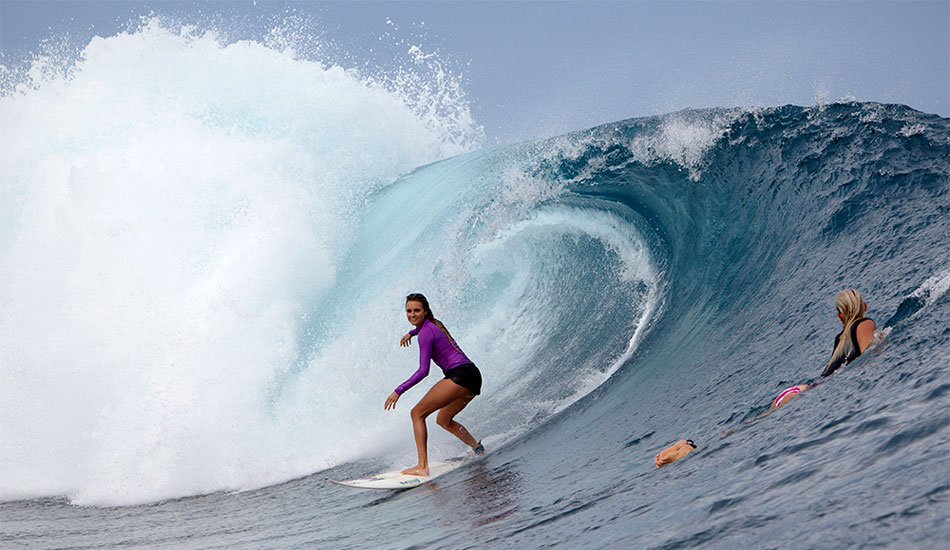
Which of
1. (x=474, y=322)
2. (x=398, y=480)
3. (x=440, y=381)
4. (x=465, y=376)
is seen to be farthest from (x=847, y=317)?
(x=474, y=322)

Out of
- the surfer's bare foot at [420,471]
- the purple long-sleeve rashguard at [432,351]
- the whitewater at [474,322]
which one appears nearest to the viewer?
the whitewater at [474,322]

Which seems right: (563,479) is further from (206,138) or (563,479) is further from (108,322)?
(206,138)

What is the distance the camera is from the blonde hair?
173 inches

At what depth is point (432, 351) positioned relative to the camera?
19.1ft

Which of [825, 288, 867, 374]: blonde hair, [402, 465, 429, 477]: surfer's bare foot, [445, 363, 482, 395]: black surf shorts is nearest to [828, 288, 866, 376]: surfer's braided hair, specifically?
[825, 288, 867, 374]: blonde hair

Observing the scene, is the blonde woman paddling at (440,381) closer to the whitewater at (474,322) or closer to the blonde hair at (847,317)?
the whitewater at (474,322)

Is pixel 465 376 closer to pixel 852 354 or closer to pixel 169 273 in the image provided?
pixel 852 354

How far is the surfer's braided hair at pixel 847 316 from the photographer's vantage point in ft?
14.5

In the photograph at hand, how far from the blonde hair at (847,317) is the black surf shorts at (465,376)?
2.44 metres

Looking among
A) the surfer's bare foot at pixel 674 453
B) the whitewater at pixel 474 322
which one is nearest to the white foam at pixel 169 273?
the whitewater at pixel 474 322

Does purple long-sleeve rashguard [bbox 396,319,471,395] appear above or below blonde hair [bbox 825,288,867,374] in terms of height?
above

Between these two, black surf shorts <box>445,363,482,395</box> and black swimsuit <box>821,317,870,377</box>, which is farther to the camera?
black surf shorts <box>445,363,482,395</box>

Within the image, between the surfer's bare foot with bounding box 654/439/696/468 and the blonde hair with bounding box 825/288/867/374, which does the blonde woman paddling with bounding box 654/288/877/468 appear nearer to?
the blonde hair with bounding box 825/288/867/374

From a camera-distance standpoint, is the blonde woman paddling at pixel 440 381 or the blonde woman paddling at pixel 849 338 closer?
the blonde woman paddling at pixel 849 338
